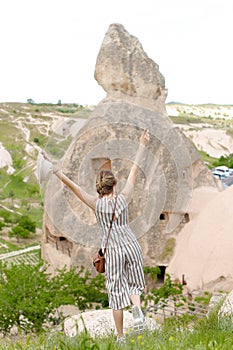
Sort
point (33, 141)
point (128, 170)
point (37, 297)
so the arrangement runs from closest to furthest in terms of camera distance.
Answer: point (37, 297) < point (128, 170) < point (33, 141)

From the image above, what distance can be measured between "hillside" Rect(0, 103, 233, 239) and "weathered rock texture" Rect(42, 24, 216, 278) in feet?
3.61

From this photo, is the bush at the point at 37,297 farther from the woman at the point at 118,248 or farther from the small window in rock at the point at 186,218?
the woman at the point at 118,248

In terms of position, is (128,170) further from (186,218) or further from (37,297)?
(37,297)

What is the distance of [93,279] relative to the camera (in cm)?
1155

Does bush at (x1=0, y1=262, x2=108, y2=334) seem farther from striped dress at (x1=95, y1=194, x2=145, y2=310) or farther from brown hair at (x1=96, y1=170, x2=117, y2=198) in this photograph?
brown hair at (x1=96, y1=170, x2=117, y2=198)

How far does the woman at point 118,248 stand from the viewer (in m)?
4.10

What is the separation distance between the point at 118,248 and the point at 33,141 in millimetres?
50634

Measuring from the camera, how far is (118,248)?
4.13m

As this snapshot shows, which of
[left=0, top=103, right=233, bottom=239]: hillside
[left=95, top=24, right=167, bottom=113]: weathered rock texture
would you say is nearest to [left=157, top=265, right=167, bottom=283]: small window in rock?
[left=0, top=103, right=233, bottom=239]: hillside

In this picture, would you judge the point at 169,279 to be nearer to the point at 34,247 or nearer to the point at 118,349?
the point at 118,349

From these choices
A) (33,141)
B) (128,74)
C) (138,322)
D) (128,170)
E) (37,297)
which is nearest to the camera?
(138,322)

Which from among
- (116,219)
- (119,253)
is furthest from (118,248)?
(116,219)

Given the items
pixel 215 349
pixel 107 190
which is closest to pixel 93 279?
pixel 107 190

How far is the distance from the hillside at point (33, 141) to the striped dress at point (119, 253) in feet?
8.00
